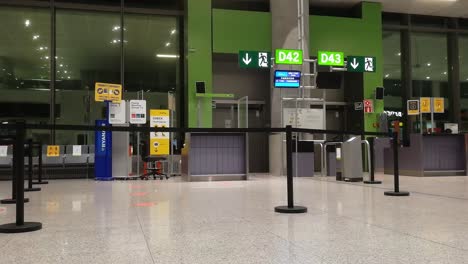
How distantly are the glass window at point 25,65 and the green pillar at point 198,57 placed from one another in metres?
3.94

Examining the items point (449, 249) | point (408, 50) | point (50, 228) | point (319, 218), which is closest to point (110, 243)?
point (50, 228)

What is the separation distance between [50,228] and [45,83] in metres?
9.81

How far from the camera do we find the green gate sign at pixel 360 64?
1252cm

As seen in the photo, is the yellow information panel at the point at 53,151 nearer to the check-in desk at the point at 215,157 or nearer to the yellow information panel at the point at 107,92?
the yellow information panel at the point at 107,92

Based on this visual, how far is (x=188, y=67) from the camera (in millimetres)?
12383

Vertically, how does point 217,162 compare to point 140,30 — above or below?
below

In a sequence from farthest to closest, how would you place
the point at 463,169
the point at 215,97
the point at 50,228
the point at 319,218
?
the point at 215,97 → the point at 463,169 → the point at 319,218 → the point at 50,228

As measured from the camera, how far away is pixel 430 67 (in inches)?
606

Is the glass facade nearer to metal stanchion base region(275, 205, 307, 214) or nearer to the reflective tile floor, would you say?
the reflective tile floor

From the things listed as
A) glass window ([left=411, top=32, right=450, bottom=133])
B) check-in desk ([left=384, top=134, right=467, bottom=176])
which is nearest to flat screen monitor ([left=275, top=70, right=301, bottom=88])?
check-in desk ([left=384, top=134, right=467, bottom=176])

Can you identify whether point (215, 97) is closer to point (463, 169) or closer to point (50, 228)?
point (463, 169)

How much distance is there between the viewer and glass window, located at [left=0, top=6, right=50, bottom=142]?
12031 millimetres

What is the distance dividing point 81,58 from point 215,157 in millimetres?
5924

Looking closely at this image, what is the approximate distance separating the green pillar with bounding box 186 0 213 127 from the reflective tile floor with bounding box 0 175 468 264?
24.8 feet
